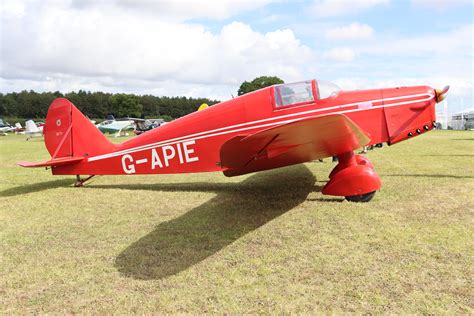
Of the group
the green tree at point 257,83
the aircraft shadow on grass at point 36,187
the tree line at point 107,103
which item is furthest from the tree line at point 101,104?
the aircraft shadow on grass at point 36,187

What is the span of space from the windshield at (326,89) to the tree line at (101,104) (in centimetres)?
8559

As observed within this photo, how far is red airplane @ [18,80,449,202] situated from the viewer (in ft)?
16.3

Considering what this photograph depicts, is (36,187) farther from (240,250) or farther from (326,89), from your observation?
(326,89)

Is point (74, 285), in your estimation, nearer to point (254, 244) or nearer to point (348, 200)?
point (254, 244)

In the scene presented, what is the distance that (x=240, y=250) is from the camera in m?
4.06

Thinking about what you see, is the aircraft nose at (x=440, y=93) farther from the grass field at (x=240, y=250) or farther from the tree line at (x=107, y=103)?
the tree line at (x=107, y=103)

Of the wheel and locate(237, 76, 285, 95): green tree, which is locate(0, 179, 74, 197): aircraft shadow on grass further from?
locate(237, 76, 285, 95): green tree

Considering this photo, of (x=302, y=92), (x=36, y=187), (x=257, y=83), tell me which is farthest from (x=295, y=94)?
(x=257, y=83)

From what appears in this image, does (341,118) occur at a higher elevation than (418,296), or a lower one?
higher

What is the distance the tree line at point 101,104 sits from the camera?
100000mm

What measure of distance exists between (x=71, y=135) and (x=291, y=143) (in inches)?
209

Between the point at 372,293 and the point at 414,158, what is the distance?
9269 mm

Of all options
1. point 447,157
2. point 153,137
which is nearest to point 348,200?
point 153,137

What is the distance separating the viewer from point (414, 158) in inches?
437
